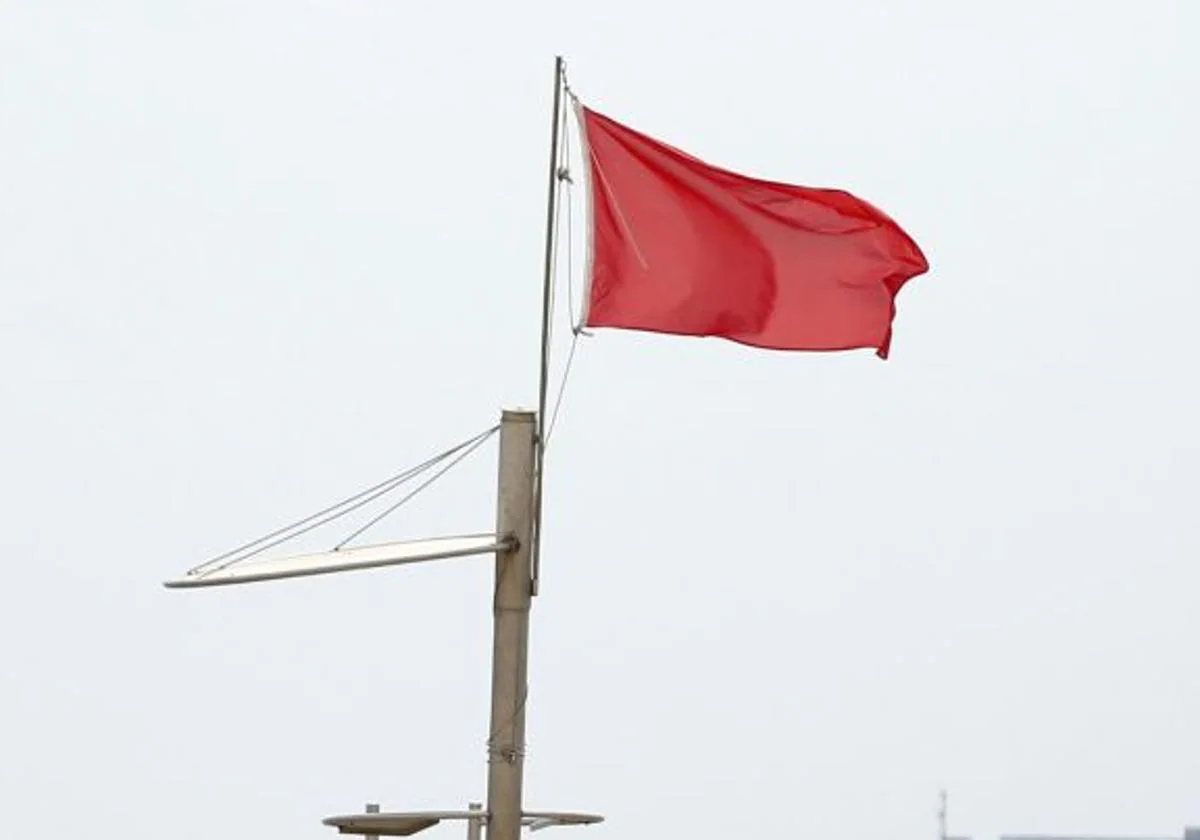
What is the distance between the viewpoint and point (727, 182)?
1641 inches

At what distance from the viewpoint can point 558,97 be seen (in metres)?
Result: 40.5

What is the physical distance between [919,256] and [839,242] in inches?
33.0

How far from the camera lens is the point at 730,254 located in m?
41.6

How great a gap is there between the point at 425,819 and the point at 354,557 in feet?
8.43

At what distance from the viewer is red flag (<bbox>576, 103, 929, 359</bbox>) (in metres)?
40.8

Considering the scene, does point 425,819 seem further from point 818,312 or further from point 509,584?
point 818,312

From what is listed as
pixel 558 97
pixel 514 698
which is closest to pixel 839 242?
pixel 558 97

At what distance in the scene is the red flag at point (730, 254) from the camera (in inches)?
1604

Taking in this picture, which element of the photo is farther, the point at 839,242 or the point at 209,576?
the point at 839,242

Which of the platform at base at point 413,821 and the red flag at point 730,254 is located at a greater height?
the red flag at point 730,254

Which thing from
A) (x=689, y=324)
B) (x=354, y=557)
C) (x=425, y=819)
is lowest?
(x=425, y=819)

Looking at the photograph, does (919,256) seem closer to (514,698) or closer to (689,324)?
(689,324)

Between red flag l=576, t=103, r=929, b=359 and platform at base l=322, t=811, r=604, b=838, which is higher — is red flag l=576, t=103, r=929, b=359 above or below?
above

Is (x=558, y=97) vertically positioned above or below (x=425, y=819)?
above
